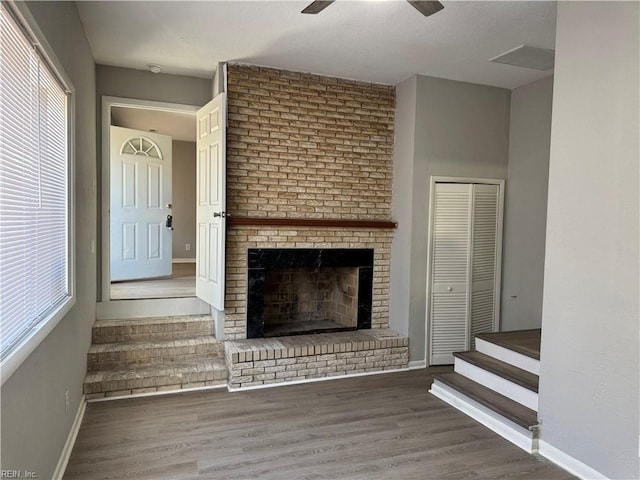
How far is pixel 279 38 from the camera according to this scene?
3.32 meters

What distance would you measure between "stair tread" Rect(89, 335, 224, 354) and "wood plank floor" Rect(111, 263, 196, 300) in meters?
0.63

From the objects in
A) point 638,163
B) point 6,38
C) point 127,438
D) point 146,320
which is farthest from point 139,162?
point 638,163

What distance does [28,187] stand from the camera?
1797 mm

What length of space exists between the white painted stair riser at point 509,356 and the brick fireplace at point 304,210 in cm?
81

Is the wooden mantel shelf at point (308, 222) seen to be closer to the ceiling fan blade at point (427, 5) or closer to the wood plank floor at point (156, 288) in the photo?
the wood plank floor at point (156, 288)

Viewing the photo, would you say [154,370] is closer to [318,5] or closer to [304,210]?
[304,210]

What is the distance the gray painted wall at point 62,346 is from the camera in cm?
167

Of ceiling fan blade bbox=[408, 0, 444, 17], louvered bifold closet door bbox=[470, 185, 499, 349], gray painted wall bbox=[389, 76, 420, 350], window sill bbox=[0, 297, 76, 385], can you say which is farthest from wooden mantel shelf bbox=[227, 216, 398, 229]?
ceiling fan blade bbox=[408, 0, 444, 17]

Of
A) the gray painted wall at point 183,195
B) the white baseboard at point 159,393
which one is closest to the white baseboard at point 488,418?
the white baseboard at point 159,393

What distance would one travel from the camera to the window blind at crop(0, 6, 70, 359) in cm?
153

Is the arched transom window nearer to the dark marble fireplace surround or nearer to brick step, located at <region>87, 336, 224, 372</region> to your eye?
the dark marble fireplace surround

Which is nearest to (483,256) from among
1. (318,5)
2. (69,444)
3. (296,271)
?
(296,271)

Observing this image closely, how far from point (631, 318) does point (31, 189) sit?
2.89 meters

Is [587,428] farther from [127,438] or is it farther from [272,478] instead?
[127,438]
